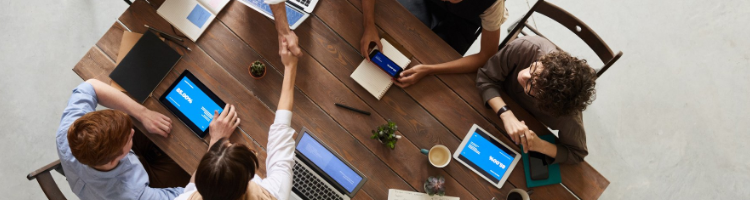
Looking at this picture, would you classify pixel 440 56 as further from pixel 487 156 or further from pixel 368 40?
pixel 487 156

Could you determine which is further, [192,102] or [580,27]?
[580,27]

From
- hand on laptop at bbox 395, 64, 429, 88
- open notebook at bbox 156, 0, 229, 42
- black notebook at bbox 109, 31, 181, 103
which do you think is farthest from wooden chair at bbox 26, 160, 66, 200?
hand on laptop at bbox 395, 64, 429, 88

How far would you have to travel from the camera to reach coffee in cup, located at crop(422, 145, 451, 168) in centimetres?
192

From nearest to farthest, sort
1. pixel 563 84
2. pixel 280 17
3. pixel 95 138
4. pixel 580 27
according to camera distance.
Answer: pixel 95 138
pixel 563 84
pixel 280 17
pixel 580 27

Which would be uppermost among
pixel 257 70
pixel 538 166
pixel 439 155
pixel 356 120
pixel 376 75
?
pixel 538 166

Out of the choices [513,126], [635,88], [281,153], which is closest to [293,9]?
[281,153]

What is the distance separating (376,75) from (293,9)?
50 cm

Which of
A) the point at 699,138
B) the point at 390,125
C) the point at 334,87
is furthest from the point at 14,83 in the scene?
the point at 699,138

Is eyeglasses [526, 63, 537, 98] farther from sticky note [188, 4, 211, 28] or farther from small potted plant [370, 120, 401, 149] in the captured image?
sticky note [188, 4, 211, 28]

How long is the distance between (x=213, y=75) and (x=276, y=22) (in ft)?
1.22

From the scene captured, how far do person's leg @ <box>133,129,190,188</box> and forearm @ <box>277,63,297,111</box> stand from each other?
76cm

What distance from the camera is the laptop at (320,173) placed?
1.86 metres

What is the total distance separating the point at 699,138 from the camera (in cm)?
303

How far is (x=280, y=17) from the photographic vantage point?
6.25 ft
